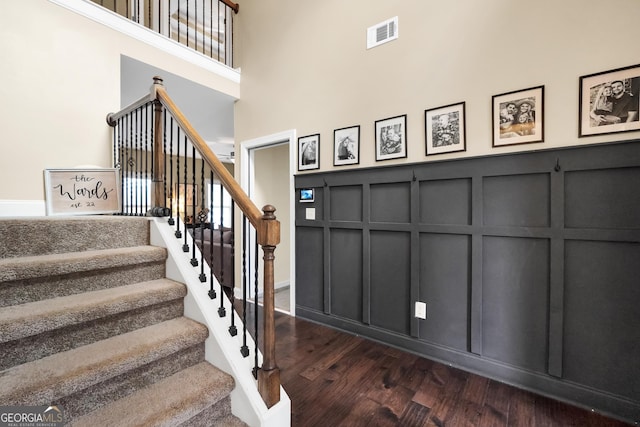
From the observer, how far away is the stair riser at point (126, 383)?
1.08m

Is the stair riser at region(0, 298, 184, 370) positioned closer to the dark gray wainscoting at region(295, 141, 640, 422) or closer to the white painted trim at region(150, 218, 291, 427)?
the white painted trim at region(150, 218, 291, 427)

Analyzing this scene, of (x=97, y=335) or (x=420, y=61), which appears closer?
(x=97, y=335)

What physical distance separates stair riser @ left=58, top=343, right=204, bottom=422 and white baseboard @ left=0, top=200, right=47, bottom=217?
1.97 m

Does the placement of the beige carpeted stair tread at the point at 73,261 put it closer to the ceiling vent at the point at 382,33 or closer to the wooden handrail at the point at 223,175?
the wooden handrail at the point at 223,175

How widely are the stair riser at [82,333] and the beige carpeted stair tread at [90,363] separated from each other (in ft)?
0.09

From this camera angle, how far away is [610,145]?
5.31 feet

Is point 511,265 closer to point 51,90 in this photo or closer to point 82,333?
point 82,333

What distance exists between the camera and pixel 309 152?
2.96 m

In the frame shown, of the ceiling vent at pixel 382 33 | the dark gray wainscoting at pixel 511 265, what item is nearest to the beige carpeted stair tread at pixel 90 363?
the dark gray wainscoting at pixel 511 265

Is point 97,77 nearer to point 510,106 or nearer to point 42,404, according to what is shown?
point 42,404

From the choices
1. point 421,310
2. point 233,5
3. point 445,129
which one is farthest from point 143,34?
point 421,310

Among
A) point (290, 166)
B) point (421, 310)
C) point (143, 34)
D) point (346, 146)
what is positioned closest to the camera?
point (421, 310)

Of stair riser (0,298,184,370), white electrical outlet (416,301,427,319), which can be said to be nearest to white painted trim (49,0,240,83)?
stair riser (0,298,184,370)

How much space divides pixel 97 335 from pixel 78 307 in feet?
0.59
